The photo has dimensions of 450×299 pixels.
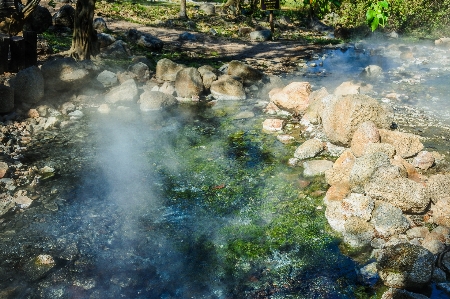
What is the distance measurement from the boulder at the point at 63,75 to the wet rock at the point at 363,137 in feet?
23.5

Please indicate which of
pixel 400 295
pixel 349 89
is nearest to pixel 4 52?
pixel 349 89

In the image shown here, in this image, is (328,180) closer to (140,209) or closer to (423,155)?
(423,155)

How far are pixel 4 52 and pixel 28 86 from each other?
1.92 metres

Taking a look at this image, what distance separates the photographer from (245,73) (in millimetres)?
11734

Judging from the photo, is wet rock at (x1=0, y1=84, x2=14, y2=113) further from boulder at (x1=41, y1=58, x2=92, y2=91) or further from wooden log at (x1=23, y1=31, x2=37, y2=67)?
wooden log at (x1=23, y1=31, x2=37, y2=67)

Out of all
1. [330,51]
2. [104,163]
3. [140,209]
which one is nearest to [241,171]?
[140,209]

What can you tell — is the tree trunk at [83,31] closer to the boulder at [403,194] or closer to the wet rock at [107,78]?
the wet rock at [107,78]

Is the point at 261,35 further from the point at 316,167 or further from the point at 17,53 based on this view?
the point at 316,167

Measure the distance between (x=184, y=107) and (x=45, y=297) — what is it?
22.8ft

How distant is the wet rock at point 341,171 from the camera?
634 centimetres

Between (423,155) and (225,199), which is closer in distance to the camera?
(225,199)

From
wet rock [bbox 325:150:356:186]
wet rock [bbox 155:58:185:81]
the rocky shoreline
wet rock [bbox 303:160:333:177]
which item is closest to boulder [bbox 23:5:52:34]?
the rocky shoreline

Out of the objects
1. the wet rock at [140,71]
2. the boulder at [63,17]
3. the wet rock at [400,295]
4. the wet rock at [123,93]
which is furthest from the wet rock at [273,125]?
the boulder at [63,17]

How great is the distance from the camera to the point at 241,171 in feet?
23.3
